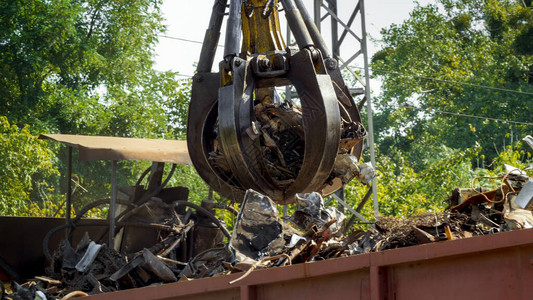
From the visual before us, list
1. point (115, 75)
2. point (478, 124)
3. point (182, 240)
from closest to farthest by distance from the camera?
1. point (182, 240)
2. point (115, 75)
3. point (478, 124)

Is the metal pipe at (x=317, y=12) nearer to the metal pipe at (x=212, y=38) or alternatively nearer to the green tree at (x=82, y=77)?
the metal pipe at (x=212, y=38)

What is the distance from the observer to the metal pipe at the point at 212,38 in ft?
21.7

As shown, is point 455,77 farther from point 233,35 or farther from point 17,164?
point 233,35

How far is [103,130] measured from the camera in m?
23.0

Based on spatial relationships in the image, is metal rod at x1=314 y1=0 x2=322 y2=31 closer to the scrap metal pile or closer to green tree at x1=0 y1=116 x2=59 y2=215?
the scrap metal pile

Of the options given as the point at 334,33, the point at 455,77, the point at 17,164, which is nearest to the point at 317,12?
the point at 334,33

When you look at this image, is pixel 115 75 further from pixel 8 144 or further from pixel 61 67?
pixel 8 144

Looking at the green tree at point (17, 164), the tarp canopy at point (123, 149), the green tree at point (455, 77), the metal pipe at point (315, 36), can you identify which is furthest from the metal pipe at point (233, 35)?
the green tree at point (455, 77)

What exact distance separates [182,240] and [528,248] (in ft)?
13.5

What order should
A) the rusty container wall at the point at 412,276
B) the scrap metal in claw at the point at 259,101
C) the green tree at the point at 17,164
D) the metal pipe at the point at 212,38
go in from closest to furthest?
the rusty container wall at the point at 412,276 → the scrap metal in claw at the point at 259,101 → the metal pipe at the point at 212,38 → the green tree at the point at 17,164

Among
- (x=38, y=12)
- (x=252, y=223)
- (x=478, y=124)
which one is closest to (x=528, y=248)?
(x=252, y=223)

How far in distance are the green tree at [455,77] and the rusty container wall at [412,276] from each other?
2207cm

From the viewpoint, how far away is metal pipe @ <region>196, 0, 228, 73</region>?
662cm

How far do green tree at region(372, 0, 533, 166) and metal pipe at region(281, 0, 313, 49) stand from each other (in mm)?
20053
